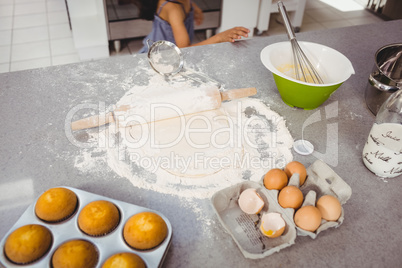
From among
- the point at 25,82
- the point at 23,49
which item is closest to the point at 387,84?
the point at 25,82

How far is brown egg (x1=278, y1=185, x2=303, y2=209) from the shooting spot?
74 cm

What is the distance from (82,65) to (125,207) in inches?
28.0

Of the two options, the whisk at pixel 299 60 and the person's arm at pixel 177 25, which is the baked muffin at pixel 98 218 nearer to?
the whisk at pixel 299 60

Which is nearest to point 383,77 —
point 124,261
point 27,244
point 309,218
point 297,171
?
point 297,171

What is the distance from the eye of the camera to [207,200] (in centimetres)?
82

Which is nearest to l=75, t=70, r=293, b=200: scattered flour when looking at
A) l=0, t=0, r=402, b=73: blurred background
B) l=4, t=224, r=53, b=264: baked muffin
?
l=4, t=224, r=53, b=264: baked muffin

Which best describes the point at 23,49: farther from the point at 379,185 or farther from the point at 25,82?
→ the point at 379,185

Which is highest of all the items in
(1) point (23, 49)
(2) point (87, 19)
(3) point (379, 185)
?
(3) point (379, 185)

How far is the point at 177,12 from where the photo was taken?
169 centimetres

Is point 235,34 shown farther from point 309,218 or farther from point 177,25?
point 309,218

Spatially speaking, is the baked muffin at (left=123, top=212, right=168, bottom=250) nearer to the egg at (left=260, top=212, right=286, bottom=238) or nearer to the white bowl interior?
the egg at (left=260, top=212, right=286, bottom=238)

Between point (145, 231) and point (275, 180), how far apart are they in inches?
12.5

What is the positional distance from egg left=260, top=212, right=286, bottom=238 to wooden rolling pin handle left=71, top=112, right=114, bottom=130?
52 centimetres

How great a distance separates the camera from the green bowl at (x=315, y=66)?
994 mm
